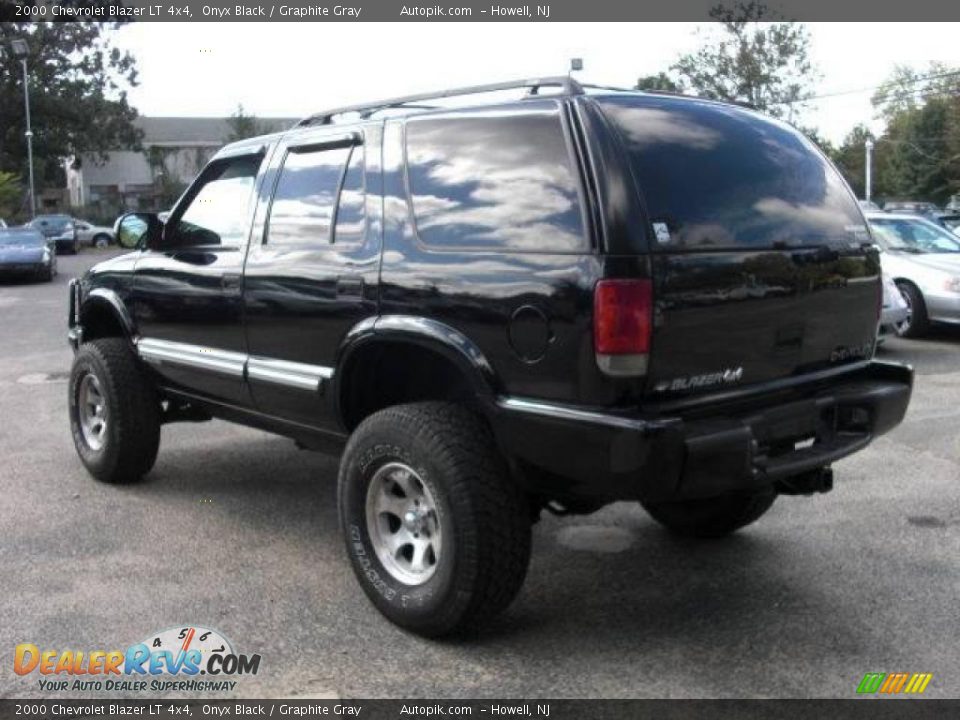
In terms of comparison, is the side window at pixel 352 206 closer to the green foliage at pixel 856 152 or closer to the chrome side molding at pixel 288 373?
the chrome side molding at pixel 288 373

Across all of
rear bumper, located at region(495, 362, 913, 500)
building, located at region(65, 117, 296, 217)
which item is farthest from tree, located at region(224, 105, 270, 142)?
rear bumper, located at region(495, 362, 913, 500)

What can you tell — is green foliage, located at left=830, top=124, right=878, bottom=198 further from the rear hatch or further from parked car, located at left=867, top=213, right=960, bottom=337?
the rear hatch

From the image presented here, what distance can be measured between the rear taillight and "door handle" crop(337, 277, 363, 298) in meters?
1.19

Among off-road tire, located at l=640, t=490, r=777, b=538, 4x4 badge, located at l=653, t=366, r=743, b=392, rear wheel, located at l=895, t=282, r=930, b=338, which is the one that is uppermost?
4x4 badge, located at l=653, t=366, r=743, b=392

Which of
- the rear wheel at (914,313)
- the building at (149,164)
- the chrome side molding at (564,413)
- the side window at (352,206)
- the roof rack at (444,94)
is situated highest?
the building at (149,164)

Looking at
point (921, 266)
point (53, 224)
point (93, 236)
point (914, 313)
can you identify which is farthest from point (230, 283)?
point (93, 236)

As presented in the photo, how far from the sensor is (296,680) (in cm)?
345

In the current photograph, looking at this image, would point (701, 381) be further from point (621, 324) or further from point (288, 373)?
point (288, 373)

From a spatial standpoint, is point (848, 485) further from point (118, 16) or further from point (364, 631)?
point (118, 16)

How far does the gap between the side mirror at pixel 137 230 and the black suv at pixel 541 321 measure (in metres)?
1.03

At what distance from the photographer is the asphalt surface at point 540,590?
11.5 ft

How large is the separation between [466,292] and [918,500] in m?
3.21

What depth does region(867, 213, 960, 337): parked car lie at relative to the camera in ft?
36.4

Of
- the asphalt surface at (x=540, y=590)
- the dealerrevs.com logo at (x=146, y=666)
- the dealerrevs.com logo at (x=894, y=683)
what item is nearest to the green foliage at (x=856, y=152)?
the asphalt surface at (x=540, y=590)
